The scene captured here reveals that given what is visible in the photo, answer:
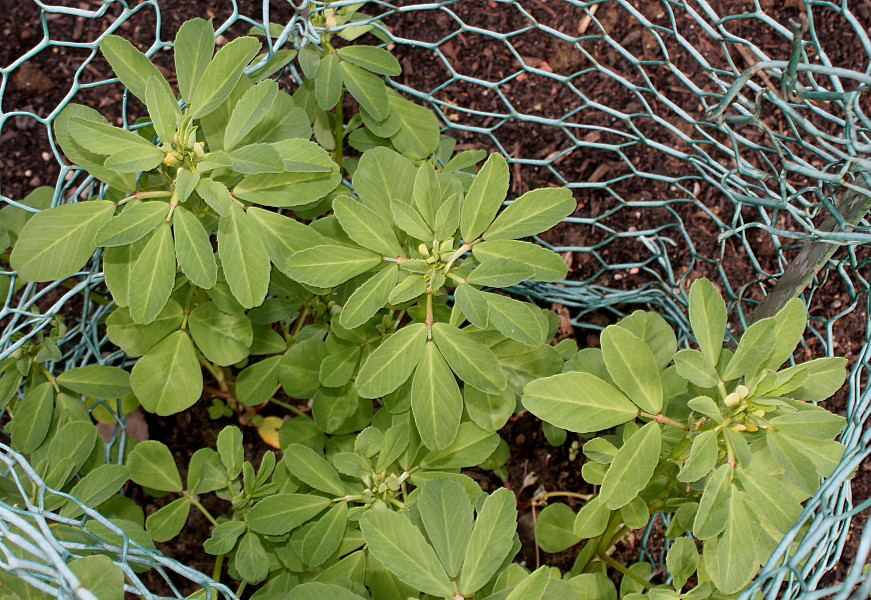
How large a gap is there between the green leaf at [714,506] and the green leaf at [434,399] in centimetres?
42

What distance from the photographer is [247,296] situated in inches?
50.2

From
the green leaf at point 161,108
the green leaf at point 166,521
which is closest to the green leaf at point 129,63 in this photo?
the green leaf at point 161,108

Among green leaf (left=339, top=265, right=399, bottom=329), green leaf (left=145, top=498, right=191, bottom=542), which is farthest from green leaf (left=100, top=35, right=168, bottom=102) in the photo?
green leaf (left=145, top=498, right=191, bottom=542)

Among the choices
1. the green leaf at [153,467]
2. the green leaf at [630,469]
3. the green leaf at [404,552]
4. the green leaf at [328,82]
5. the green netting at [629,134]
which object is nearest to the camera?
the green leaf at [404,552]

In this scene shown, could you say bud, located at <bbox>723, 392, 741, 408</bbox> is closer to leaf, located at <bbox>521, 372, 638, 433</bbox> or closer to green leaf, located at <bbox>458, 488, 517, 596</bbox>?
leaf, located at <bbox>521, 372, 638, 433</bbox>

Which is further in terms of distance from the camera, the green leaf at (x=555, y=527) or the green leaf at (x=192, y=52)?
the green leaf at (x=555, y=527)

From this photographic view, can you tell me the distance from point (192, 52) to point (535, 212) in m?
0.68

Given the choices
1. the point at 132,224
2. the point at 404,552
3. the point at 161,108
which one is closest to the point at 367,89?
the point at 161,108

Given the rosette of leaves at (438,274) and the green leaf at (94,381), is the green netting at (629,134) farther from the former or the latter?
the rosette of leaves at (438,274)

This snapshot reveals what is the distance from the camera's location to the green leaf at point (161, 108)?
1.19 metres

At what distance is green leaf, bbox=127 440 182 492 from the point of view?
1600 millimetres

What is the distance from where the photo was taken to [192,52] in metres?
1.29

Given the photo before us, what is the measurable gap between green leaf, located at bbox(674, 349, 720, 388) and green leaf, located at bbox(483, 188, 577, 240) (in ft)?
1.06

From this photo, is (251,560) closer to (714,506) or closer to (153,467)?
(153,467)
